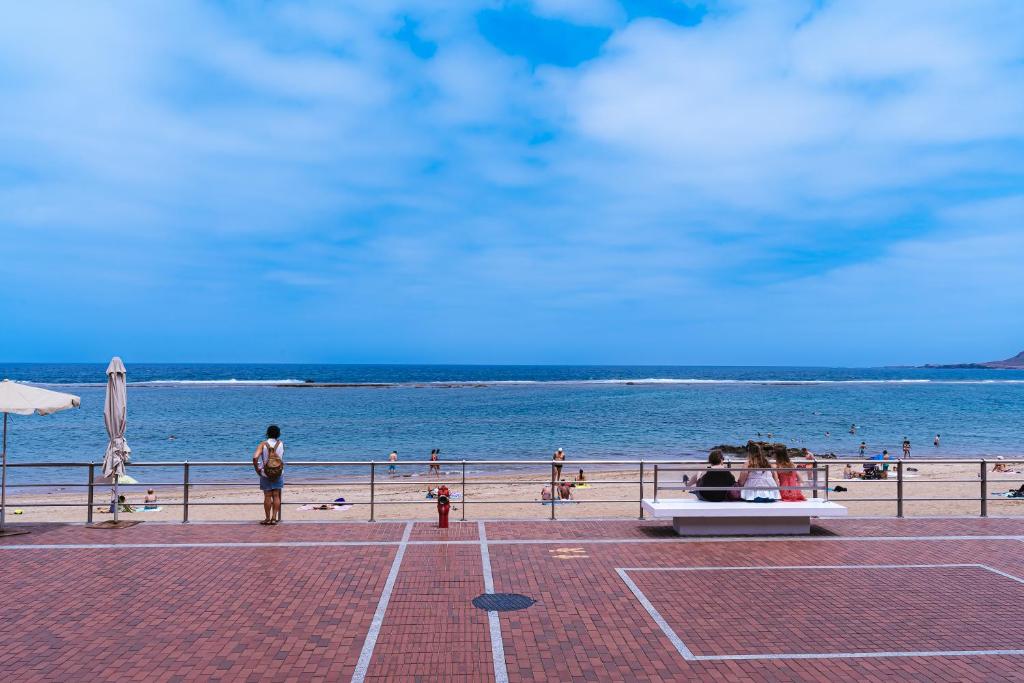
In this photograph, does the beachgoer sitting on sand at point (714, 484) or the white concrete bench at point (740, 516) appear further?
the beachgoer sitting on sand at point (714, 484)

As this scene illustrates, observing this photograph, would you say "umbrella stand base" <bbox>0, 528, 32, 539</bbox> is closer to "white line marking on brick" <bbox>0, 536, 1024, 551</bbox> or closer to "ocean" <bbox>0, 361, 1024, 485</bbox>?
"white line marking on brick" <bbox>0, 536, 1024, 551</bbox>

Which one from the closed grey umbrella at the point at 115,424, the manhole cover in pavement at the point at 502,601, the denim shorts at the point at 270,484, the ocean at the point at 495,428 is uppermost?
the closed grey umbrella at the point at 115,424

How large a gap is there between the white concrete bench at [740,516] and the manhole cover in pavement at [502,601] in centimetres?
379

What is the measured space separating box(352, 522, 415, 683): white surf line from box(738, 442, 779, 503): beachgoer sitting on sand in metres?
5.50

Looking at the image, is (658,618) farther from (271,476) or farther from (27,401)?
(27,401)

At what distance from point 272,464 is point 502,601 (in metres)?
5.81

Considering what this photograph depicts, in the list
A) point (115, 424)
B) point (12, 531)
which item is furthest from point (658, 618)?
point (12, 531)

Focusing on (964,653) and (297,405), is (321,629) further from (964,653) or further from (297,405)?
(297,405)

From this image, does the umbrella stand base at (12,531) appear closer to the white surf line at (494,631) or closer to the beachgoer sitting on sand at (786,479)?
the white surf line at (494,631)

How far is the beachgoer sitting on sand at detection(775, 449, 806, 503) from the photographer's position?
450 inches

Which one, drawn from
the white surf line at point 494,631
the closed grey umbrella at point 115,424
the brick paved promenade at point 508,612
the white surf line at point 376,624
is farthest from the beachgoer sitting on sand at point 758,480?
the closed grey umbrella at point 115,424

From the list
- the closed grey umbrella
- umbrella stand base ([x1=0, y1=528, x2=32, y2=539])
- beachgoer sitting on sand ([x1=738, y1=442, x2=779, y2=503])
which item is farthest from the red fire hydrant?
umbrella stand base ([x1=0, y1=528, x2=32, y2=539])

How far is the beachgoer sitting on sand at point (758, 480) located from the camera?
36.9 ft

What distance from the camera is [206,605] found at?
25.0 ft
